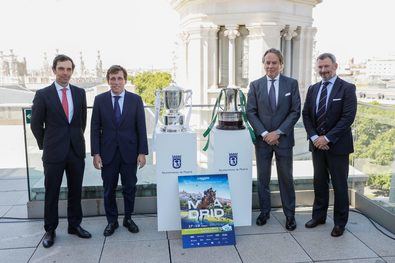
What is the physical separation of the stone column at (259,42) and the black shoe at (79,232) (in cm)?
1133

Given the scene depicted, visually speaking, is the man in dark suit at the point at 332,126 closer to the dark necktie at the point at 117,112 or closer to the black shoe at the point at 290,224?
the black shoe at the point at 290,224

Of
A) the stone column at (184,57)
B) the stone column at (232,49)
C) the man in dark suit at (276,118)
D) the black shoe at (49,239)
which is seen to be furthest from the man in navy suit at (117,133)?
the stone column at (184,57)

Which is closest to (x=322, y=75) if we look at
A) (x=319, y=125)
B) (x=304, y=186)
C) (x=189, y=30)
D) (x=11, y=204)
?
(x=319, y=125)

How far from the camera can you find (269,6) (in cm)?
1401

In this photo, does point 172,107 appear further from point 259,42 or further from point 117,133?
point 259,42

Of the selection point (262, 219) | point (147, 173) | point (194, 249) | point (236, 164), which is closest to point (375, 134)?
point (262, 219)

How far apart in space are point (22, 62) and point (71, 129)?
5068 cm

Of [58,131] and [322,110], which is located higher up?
[322,110]

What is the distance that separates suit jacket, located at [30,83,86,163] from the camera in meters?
3.46

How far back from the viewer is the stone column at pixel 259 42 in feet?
46.2

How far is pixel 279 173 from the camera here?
4.02m

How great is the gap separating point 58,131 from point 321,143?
2.62 metres

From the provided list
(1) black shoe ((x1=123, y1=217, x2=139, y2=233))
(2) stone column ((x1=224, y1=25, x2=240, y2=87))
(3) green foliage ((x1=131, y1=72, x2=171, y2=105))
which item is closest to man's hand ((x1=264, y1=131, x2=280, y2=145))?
(1) black shoe ((x1=123, y1=217, x2=139, y2=233))

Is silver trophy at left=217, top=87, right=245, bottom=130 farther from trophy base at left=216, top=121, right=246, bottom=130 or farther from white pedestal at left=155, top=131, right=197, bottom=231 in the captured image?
white pedestal at left=155, top=131, right=197, bottom=231
